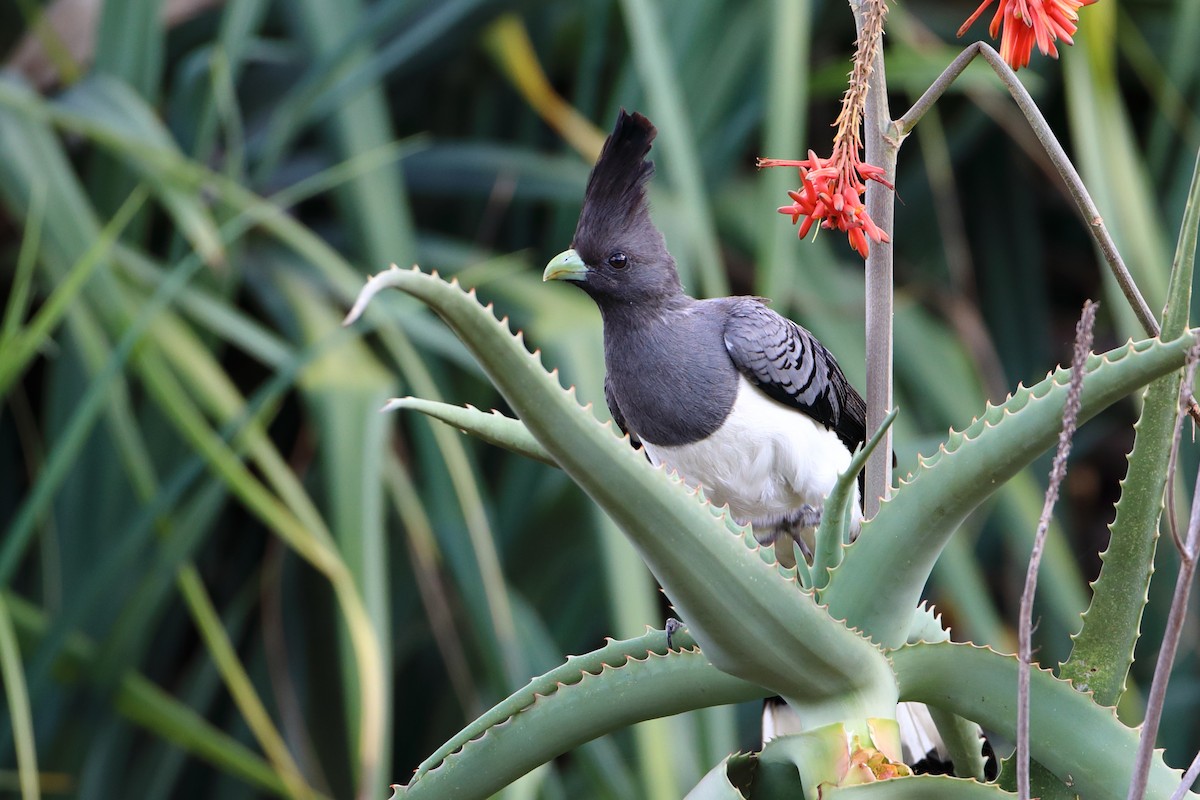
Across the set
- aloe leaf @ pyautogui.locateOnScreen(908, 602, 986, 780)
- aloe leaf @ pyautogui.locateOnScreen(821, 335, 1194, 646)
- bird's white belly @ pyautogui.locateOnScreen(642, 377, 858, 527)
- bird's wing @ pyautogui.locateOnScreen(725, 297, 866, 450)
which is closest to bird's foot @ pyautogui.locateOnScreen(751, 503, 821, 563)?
bird's white belly @ pyautogui.locateOnScreen(642, 377, 858, 527)

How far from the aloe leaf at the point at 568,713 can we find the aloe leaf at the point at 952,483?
0.08 metres

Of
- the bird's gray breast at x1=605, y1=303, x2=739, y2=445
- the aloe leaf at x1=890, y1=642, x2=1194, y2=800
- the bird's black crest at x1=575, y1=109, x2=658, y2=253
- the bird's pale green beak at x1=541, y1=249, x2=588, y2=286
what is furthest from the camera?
the bird's gray breast at x1=605, y1=303, x2=739, y2=445

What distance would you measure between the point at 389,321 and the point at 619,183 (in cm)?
78

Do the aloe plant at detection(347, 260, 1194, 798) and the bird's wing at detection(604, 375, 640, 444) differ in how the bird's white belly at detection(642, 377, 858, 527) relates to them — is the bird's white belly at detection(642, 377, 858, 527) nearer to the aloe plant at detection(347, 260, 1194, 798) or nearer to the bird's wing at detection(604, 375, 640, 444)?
the bird's wing at detection(604, 375, 640, 444)

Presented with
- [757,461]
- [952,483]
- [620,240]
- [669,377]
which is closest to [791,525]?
[757,461]

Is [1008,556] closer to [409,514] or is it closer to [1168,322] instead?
[409,514]

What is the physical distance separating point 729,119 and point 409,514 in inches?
44.0

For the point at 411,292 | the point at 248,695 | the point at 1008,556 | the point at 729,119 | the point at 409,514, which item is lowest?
the point at 411,292

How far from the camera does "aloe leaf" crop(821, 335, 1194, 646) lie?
644 mm

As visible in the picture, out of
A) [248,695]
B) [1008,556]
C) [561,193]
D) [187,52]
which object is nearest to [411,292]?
[248,695]

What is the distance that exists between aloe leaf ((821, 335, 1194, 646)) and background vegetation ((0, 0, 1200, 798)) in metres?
1.10

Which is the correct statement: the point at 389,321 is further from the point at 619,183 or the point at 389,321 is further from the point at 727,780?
the point at 727,780

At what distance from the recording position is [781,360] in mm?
1630

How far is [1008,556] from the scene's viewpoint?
10.4 feet
